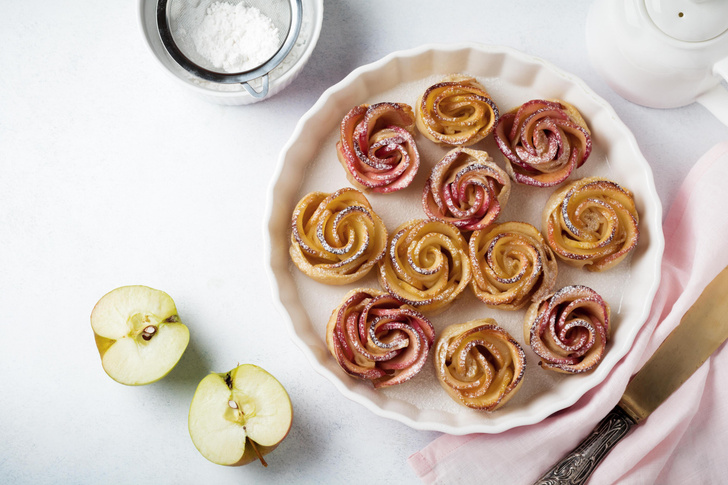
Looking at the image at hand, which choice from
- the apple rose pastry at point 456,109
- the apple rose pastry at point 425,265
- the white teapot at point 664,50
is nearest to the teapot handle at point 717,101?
the white teapot at point 664,50

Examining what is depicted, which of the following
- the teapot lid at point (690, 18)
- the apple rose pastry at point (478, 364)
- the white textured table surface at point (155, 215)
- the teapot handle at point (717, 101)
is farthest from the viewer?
the white textured table surface at point (155, 215)

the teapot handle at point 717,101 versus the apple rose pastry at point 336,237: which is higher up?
the teapot handle at point 717,101

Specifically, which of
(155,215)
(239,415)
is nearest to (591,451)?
(239,415)

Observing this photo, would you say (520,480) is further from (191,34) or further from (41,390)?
(191,34)

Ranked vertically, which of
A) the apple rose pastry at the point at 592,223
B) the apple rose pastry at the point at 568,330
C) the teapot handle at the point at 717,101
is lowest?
the apple rose pastry at the point at 568,330

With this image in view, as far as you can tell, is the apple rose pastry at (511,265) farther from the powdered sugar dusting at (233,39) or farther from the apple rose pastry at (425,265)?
the powdered sugar dusting at (233,39)

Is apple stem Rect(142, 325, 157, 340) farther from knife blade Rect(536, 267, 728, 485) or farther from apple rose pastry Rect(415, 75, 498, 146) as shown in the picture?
knife blade Rect(536, 267, 728, 485)
